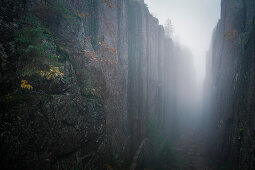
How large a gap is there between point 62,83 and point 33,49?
1.40 m

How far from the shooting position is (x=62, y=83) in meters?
5.24

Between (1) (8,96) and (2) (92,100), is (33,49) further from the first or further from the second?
(2) (92,100)

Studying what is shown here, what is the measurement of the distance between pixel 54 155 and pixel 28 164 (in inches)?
30.3

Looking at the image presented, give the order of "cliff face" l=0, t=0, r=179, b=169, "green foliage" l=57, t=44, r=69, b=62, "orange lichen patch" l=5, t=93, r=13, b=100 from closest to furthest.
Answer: "orange lichen patch" l=5, t=93, r=13, b=100 < "cliff face" l=0, t=0, r=179, b=169 < "green foliage" l=57, t=44, r=69, b=62

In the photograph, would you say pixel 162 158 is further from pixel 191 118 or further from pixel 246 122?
pixel 191 118

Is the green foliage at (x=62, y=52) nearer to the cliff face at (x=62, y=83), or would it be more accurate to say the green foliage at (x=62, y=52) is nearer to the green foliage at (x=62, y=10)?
the cliff face at (x=62, y=83)

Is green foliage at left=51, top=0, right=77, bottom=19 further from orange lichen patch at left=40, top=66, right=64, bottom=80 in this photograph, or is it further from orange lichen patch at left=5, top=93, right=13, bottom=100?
orange lichen patch at left=5, top=93, right=13, bottom=100

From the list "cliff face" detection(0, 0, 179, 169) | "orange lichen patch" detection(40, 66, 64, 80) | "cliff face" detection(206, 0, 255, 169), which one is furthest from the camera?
"cliff face" detection(206, 0, 255, 169)

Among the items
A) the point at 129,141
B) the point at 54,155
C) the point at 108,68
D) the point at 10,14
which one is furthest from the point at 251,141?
the point at 10,14

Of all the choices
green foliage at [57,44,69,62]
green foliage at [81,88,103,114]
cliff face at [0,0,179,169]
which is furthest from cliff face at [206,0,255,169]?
green foliage at [57,44,69,62]

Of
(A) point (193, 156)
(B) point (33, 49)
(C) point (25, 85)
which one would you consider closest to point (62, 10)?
(B) point (33, 49)

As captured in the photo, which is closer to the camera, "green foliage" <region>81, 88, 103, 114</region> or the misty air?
the misty air

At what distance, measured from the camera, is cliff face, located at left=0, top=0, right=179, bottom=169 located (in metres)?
3.95

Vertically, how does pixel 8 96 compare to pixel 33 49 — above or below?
below
